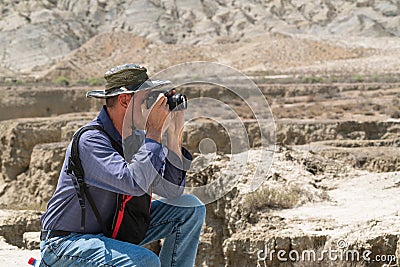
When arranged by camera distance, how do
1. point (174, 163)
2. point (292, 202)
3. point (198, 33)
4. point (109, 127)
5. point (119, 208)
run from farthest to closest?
point (198, 33), point (292, 202), point (174, 163), point (109, 127), point (119, 208)

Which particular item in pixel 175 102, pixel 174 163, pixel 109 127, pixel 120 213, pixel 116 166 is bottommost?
pixel 120 213

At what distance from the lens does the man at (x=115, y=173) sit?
11.0 feet

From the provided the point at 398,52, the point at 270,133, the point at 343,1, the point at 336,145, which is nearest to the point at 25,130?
the point at 270,133

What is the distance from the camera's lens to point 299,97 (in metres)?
32.7

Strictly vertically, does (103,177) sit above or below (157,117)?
below

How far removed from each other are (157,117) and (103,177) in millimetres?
421

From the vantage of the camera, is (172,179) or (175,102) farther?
(172,179)

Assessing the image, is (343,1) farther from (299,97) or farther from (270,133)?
(270,133)

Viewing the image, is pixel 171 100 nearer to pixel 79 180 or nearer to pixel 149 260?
pixel 79 180

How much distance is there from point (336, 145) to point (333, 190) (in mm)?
5300

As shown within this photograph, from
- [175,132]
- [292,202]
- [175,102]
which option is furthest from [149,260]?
[292,202]

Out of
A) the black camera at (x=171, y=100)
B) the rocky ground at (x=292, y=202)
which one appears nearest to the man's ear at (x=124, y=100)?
the black camera at (x=171, y=100)

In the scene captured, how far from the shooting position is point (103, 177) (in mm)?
3352

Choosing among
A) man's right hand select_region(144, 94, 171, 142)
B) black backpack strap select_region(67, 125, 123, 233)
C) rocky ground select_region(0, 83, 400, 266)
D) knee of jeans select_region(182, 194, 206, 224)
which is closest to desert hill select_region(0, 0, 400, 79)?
rocky ground select_region(0, 83, 400, 266)
